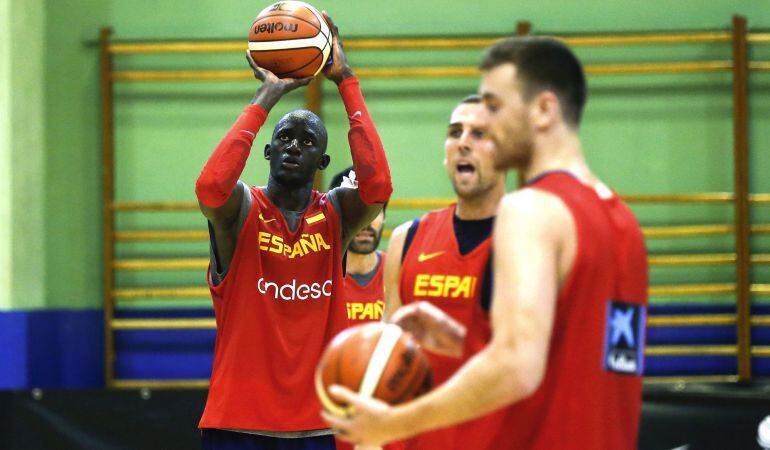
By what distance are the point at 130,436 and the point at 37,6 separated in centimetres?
388

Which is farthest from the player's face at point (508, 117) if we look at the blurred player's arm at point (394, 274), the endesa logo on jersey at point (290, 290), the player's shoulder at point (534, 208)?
the endesa logo on jersey at point (290, 290)

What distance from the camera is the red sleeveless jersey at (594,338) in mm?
2342

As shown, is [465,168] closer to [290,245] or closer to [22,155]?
[290,245]

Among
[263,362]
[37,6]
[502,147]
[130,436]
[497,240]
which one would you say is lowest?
[130,436]

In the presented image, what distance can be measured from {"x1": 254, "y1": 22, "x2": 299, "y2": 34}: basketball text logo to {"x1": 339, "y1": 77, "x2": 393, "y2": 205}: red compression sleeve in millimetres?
347

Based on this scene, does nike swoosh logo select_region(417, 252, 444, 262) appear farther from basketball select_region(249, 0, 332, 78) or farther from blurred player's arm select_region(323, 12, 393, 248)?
basketball select_region(249, 0, 332, 78)

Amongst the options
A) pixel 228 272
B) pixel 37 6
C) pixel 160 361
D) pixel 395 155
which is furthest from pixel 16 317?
pixel 228 272

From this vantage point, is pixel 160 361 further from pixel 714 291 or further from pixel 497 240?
pixel 497 240

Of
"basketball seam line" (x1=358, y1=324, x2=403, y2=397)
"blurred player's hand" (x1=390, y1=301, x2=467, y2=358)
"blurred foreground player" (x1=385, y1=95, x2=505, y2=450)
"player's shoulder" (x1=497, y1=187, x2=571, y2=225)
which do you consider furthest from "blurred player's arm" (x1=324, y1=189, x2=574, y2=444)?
"blurred foreground player" (x1=385, y1=95, x2=505, y2=450)

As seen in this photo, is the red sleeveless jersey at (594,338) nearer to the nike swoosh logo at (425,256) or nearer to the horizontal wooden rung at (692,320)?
the nike swoosh logo at (425,256)

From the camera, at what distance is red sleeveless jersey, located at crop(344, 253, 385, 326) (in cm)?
567

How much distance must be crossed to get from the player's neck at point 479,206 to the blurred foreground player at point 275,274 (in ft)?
2.69

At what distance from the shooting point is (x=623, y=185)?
8.73 metres

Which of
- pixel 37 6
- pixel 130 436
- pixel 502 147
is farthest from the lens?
pixel 37 6
